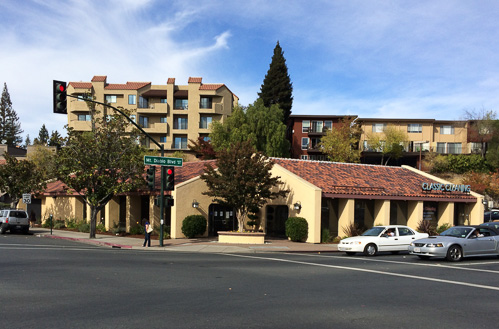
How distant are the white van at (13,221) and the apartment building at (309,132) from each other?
1702 inches

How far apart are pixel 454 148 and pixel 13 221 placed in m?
59.9

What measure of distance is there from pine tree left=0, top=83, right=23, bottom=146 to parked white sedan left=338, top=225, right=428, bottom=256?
90.5 metres

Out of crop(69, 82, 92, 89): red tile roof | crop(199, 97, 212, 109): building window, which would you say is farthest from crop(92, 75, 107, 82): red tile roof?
crop(199, 97, 212, 109): building window

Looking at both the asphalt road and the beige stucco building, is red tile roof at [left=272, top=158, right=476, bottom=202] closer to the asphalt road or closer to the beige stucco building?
the beige stucco building

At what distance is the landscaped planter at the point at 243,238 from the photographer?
2623 cm

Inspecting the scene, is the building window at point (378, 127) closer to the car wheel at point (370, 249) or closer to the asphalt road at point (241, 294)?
the car wheel at point (370, 249)

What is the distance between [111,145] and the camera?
29109 millimetres

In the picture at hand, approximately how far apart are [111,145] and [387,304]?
23.4 meters

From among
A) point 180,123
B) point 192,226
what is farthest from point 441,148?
point 192,226

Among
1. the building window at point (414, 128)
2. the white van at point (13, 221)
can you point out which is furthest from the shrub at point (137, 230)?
the building window at point (414, 128)

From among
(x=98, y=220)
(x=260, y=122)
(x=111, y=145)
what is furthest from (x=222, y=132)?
(x=111, y=145)

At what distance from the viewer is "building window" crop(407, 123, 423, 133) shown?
68375 mm

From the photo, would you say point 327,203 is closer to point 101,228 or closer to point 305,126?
point 101,228

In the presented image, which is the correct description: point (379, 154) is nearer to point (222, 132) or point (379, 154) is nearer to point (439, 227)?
point (222, 132)
